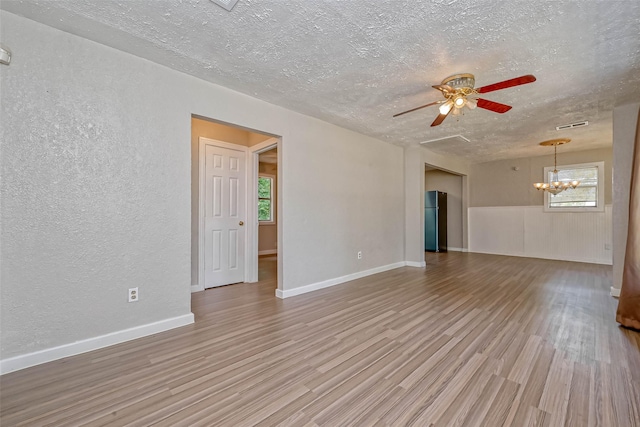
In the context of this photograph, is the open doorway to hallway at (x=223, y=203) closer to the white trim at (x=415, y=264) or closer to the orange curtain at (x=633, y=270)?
the white trim at (x=415, y=264)

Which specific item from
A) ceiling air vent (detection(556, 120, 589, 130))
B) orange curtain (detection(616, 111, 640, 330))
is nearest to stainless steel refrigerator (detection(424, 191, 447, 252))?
ceiling air vent (detection(556, 120, 589, 130))

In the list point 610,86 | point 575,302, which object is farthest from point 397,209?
point 610,86

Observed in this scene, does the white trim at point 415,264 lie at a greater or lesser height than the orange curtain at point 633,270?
lesser

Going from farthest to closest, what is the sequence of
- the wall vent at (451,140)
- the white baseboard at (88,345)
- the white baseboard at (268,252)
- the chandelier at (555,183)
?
the white baseboard at (268,252) < the chandelier at (555,183) < the wall vent at (451,140) < the white baseboard at (88,345)

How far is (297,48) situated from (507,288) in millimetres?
4199

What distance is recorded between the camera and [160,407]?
156 cm

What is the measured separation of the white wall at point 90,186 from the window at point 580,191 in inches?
285

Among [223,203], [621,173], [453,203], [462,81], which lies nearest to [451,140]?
[621,173]

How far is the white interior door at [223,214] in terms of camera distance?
4094 millimetres

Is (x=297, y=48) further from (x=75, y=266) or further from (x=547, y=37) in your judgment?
(x=75, y=266)

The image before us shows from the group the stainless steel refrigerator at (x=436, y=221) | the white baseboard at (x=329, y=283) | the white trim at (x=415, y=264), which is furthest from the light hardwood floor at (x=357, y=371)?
the stainless steel refrigerator at (x=436, y=221)

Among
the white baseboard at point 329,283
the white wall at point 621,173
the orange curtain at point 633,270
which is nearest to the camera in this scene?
the orange curtain at point 633,270

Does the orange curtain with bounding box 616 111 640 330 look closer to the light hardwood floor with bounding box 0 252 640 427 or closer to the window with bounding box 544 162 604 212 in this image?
the light hardwood floor with bounding box 0 252 640 427

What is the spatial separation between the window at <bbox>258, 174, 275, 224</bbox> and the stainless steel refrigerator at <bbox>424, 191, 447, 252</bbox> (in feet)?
15.0
